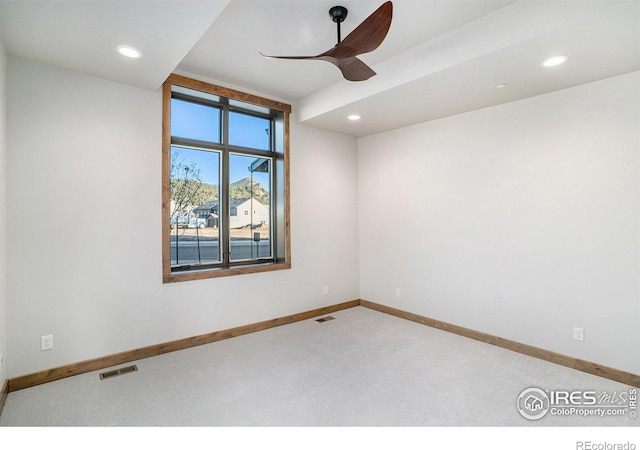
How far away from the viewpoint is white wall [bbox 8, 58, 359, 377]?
262cm

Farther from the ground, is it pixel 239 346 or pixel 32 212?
pixel 32 212

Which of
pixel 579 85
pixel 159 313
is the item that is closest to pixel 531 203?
pixel 579 85

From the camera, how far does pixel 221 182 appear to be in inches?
154

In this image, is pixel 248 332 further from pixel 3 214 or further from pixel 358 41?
pixel 358 41

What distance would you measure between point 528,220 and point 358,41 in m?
2.44

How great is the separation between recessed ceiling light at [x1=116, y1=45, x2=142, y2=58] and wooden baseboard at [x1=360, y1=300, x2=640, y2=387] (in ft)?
13.1

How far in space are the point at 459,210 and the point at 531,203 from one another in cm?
75

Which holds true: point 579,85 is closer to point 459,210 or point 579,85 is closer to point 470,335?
point 459,210

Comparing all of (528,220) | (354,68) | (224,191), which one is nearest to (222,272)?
(224,191)

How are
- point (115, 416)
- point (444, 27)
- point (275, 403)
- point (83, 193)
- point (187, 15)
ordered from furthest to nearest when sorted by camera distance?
point (83, 193), point (444, 27), point (275, 403), point (115, 416), point (187, 15)

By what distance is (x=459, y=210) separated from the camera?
12.6ft

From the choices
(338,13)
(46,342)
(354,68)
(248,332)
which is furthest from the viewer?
(248,332)

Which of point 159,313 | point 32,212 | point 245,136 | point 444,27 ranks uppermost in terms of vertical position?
point 444,27

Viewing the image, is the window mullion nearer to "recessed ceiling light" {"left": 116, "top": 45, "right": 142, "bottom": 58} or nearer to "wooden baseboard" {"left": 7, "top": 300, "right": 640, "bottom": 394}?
"wooden baseboard" {"left": 7, "top": 300, "right": 640, "bottom": 394}
